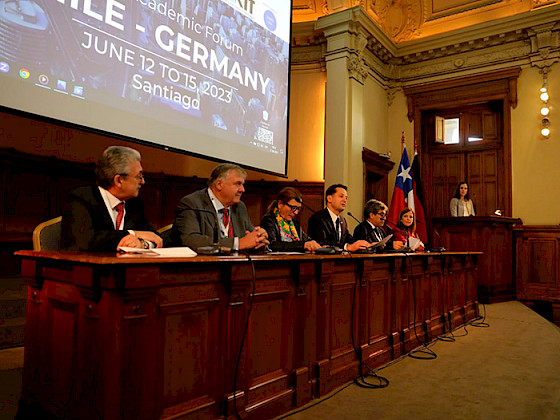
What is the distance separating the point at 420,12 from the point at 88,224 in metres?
7.06

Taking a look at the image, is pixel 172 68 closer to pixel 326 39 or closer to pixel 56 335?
pixel 56 335

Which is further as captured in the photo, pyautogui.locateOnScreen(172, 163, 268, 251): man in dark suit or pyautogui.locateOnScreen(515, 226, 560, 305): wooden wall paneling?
pyautogui.locateOnScreen(515, 226, 560, 305): wooden wall paneling

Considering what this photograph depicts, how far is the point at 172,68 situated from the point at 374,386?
2701 mm

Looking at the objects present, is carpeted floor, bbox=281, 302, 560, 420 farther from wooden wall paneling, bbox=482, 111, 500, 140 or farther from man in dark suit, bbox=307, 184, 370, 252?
wooden wall paneling, bbox=482, 111, 500, 140

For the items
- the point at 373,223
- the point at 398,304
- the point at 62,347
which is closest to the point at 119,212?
the point at 62,347

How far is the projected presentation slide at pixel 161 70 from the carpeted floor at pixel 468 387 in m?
2.37

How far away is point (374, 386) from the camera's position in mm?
2344

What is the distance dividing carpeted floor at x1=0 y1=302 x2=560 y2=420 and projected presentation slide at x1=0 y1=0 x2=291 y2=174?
5.72 ft

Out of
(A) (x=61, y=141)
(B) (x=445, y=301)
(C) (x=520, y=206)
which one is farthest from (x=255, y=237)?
(C) (x=520, y=206)

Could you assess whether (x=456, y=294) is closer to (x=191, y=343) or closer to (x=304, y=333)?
(x=304, y=333)

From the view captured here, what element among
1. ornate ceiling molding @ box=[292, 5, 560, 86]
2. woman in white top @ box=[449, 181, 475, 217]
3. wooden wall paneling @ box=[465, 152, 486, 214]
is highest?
ornate ceiling molding @ box=[292, 5, 560, 86]

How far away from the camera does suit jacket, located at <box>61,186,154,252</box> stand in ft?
6.29

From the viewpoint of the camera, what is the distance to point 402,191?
680cm

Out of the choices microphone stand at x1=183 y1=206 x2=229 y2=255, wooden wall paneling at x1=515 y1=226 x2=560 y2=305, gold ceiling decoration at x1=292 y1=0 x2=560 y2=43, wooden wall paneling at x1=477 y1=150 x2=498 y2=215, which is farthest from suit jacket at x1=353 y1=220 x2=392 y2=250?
wooden wall paneling at x1=477 y1=150 x2=498 y2=215
